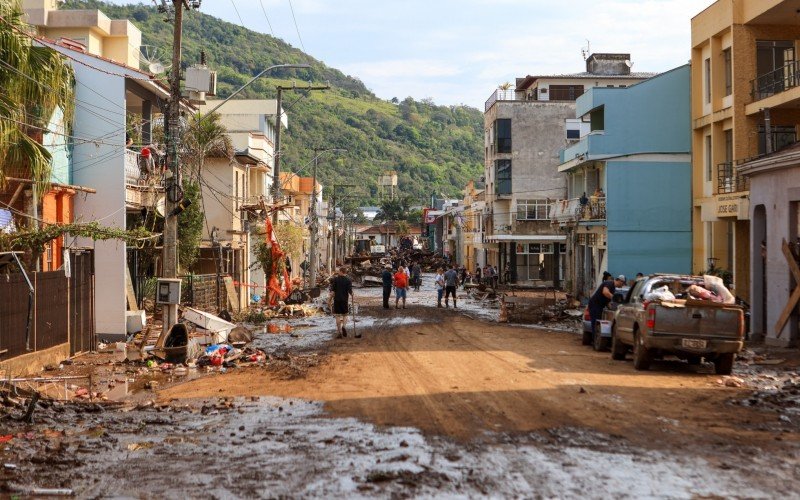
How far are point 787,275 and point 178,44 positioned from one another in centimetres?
1608

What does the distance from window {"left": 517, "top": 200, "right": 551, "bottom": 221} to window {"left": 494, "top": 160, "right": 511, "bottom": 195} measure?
2.63 m

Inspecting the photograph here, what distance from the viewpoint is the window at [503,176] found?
69125mm

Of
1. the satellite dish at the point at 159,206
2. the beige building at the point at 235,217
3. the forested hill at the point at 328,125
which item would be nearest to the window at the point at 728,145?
the beige building at the point at 235,217

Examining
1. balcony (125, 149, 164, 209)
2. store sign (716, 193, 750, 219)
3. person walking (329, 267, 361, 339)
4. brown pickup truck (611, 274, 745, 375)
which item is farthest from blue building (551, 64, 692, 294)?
brown pickup truck (611, 274, 745, 375)

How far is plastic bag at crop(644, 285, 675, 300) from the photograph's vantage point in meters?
16.7

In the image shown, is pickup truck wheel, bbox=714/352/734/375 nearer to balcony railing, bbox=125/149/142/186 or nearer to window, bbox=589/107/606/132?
balcony railing, bbox=125/149/142/186

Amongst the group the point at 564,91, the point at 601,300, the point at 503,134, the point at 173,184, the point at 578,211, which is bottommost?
the point at 601,300

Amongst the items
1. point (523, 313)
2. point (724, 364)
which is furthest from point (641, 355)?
point (523, 313)

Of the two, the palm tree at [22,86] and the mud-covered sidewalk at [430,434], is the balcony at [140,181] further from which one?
the mud-covered sidewalk at [430,434]

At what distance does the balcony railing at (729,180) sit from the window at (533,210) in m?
32.6

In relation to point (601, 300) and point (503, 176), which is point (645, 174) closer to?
point (601, 300)

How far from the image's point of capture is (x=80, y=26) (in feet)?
124

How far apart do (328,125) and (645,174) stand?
115m

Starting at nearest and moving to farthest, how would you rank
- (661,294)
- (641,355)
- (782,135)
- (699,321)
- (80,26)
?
(699,321) < (641,355) < (661,294) < (782,135) < (80,26)
